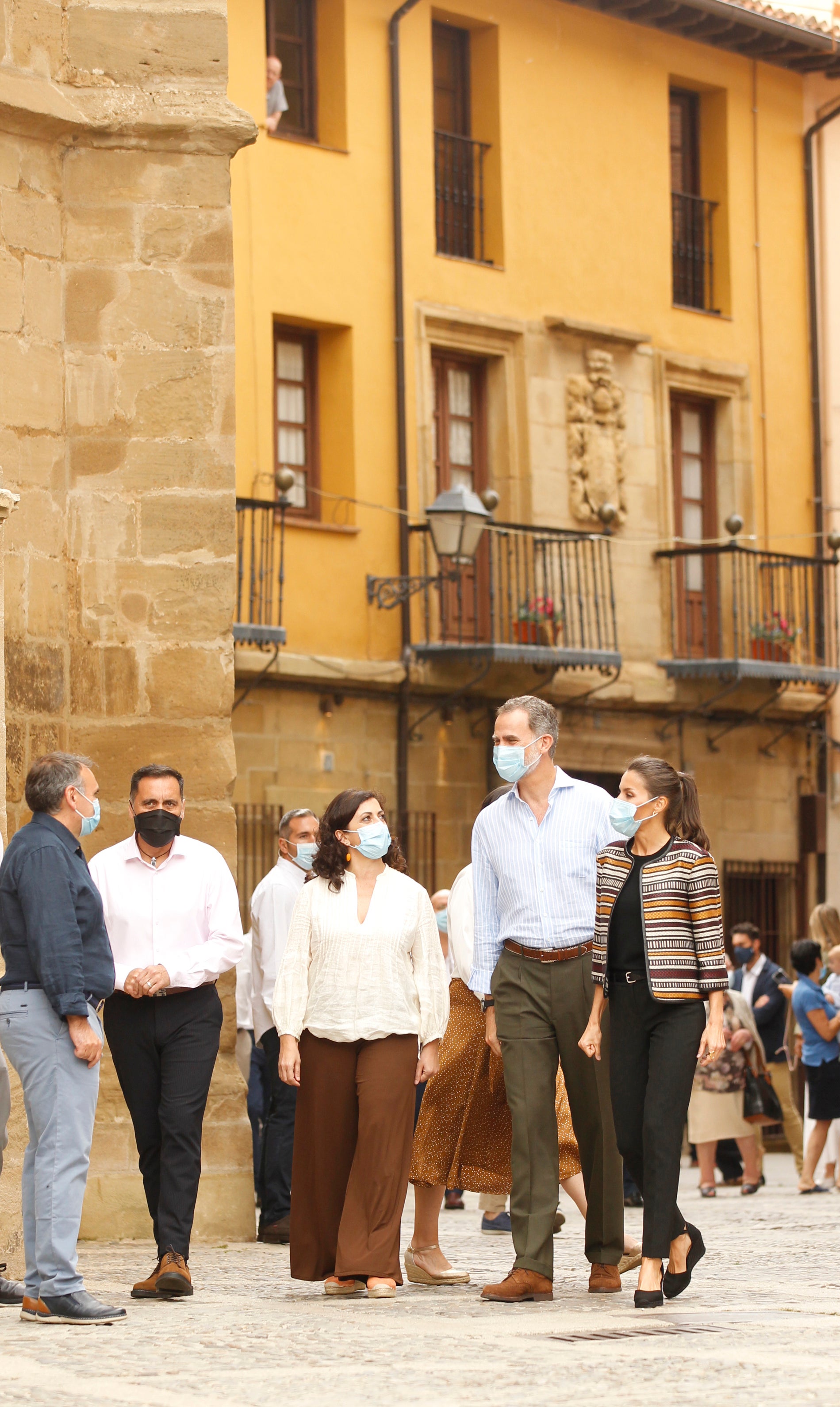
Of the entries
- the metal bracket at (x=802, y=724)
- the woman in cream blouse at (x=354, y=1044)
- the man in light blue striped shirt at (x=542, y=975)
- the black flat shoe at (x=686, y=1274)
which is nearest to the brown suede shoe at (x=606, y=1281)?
the man in light blue striped shirt at (x=542, y=975)

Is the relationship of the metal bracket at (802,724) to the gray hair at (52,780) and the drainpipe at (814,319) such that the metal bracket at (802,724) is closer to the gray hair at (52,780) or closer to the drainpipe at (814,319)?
the drainpipe at (814,319)

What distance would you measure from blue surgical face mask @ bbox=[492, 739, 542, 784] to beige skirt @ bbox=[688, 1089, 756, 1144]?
6599 millimetres

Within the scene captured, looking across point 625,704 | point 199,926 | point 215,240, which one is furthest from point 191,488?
point 625,704

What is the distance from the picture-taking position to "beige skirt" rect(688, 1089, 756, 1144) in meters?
13.9

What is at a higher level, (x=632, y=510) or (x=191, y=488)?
(x=632, y=510)

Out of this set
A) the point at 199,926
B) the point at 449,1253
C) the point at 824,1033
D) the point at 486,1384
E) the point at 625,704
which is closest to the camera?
the point at 486,1384

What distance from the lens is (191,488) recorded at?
402 inches

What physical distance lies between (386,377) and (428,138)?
2.31 m

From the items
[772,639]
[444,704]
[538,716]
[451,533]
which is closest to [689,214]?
[772,639]

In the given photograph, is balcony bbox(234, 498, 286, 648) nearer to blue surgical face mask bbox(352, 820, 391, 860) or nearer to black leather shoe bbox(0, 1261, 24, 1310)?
blue surgical face mask bbox(352, 820, 391, 860)

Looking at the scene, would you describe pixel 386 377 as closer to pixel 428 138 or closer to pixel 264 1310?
pixel 428 138

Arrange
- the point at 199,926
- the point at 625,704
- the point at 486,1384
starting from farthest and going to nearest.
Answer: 1. the point at 625,704
2. the point at 199,926
3. the point at 486,1384

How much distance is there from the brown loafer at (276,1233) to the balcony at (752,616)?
12737 mm

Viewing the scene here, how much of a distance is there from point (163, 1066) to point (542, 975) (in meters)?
1.38
